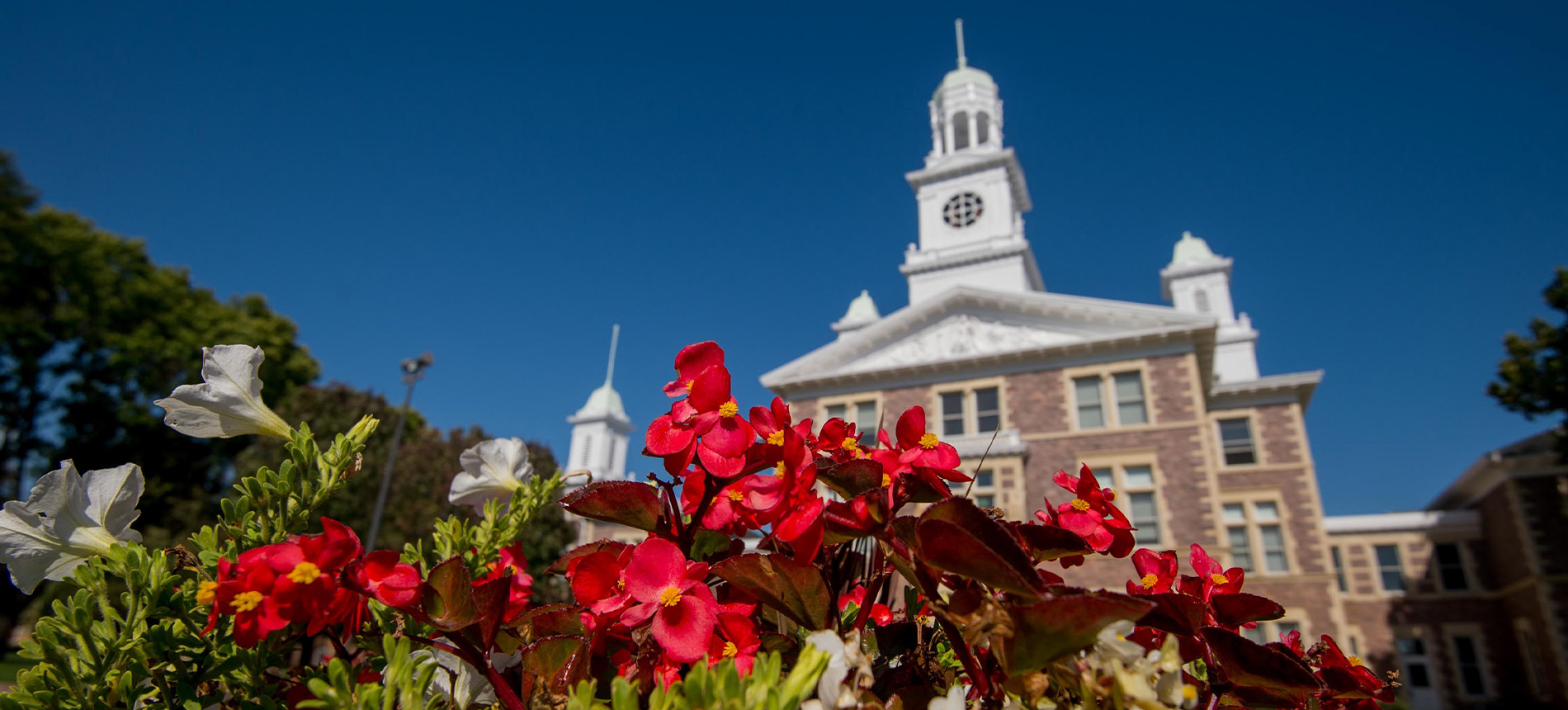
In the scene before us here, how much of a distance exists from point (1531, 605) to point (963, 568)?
1365 inches

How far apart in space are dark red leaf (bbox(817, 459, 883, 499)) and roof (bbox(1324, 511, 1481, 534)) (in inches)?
1341

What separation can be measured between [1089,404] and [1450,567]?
733 inches

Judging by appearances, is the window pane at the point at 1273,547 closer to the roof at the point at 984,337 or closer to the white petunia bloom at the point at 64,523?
the roof at the point at 984,337

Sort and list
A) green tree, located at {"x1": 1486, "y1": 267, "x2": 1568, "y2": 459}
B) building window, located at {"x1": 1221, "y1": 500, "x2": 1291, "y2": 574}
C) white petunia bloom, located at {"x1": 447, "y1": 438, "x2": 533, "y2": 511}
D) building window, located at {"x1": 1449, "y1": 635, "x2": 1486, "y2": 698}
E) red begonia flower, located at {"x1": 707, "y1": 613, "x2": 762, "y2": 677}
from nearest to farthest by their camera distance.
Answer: red begonia flower, located at {"x1": 707, "y1": 613, "x2": 762, "y2": 677}
white petunia bloom, located at {"x1": 447, "y1": 438, "x2": 533, "y2": 511}
green tree, located at {"x1": 1486, "y1": 267, "x2": 1568, "y2": 459}
building window, located at {"x1": 1221, "y1": 500, "x2": 1291, "y2": 574}
building window, located at {"x1": 1449, "y1": 635, "x2": 1486, "y2": 698}

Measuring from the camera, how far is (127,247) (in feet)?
85.2

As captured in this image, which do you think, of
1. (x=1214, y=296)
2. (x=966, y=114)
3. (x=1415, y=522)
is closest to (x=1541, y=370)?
(x=1415, y=522)

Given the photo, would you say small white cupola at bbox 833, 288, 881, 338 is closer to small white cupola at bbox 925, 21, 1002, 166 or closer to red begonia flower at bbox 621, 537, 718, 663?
small white cupola at bbox 925, 21, 1002, 166

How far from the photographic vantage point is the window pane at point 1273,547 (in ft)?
75.3

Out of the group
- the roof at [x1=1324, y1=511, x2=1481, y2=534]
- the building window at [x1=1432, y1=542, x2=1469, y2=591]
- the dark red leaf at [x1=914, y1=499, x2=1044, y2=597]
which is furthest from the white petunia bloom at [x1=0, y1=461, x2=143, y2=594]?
the building window at [x1=1432, y1=542, x2=1469, y2=591]

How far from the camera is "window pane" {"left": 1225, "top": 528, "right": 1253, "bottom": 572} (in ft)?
72.7

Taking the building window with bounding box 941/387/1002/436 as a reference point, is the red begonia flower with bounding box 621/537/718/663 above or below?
below

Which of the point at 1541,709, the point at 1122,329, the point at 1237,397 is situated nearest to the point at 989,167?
the point at 1122,329

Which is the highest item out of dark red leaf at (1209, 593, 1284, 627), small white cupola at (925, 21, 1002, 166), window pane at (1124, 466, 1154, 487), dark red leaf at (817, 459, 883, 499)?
small white cupola at (925, 21, 1002, 166)

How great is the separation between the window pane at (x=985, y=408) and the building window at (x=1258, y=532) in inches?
306
